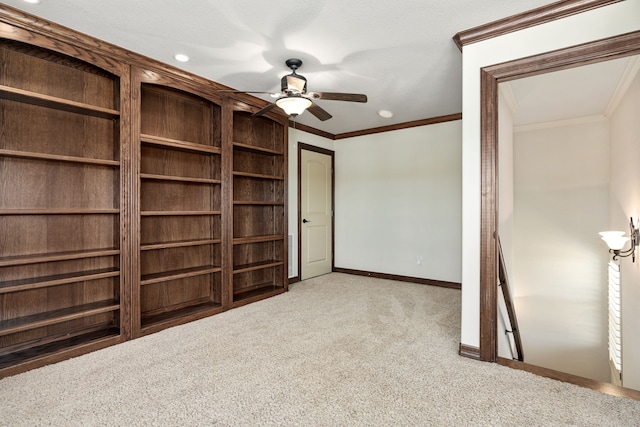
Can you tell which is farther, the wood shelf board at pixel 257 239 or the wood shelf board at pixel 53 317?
the wood shelf board at pixel 257 239

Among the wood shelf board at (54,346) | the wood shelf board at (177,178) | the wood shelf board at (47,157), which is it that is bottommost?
the wood shelf board at (54,346)

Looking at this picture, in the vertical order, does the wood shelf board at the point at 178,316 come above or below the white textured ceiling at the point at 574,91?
below

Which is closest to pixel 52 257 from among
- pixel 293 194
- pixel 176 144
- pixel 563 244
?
pixel 176 144

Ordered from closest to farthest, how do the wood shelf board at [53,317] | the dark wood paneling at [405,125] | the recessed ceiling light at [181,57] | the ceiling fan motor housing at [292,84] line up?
the wood shelf board at [53,317] → the ceiling fan motor housing at [292,84] → the recessed ceiling light at [181,57] → the dark wood paneling at [405,125]

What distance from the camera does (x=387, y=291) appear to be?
4262 mm

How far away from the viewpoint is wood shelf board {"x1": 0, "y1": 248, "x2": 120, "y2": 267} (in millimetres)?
2158

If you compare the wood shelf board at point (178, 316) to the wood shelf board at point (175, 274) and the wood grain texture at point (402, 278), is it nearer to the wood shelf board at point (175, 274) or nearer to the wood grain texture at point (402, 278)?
the wood shelf board at point (175, 274)

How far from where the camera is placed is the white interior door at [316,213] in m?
5.04

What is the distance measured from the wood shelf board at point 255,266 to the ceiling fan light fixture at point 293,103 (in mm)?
1922

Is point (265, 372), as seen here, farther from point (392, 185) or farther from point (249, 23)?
point (392, 185)

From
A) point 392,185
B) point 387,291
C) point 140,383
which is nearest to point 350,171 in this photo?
point 392,185

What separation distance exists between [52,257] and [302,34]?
98.0 inches

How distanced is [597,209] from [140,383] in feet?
18.2

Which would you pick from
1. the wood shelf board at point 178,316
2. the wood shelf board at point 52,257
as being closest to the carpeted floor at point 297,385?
the wood shelf board at point 178,316
